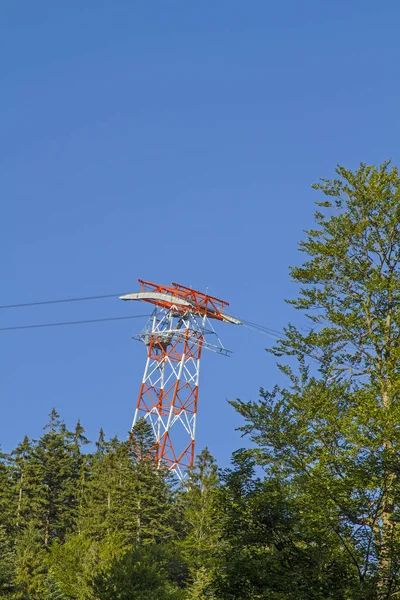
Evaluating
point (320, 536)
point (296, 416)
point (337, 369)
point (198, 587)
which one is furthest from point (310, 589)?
point (198, 587)

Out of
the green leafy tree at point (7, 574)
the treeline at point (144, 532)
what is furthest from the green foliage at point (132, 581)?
the green leafy tree at point (7, 574)

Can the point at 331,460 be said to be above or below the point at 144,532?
below

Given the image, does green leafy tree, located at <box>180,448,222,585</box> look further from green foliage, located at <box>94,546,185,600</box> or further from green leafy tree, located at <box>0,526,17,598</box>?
green leafy tree, located at <box>0,526,17,598</box>

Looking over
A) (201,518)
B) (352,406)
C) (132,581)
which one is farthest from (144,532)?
(352,406)

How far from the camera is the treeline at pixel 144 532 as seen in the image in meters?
20.6

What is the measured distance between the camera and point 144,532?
47469mm

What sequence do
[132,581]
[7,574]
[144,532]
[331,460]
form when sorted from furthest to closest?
1. [144,532]
2. [7,574]
3. [132,581]
4. [331,460]

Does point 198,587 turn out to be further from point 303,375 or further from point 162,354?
point 162,354

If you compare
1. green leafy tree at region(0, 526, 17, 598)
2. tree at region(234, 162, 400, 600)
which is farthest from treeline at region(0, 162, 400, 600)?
green leafy tree at region(0, 526, 17, 598)

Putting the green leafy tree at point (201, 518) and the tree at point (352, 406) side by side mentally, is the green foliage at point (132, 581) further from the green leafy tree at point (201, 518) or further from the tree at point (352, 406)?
the tree at point (352, 406)

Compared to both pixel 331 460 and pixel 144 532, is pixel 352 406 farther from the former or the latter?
pixel 144 532

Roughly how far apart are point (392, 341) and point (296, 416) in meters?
2.92

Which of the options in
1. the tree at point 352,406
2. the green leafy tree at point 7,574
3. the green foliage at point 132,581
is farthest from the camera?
the green leafy tree at point 7,574

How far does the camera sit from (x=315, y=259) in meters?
23.6
